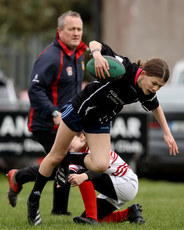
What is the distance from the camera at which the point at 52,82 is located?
678 centimetres

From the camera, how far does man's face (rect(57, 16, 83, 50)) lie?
6820 millimetres

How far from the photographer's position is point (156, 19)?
21.7m

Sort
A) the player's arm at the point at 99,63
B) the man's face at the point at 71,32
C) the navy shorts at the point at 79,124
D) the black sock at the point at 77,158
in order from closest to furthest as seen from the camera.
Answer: the player's arm at the point at 99,63 → the navy shorts at the point at 79,124 → the black sock at the point at 77,158 → the man's face at the point at 71,32

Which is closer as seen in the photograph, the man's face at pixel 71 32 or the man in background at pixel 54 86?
the man in background at pixel 54 86

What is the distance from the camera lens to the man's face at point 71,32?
22.4 feet

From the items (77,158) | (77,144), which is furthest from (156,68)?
(77,144)

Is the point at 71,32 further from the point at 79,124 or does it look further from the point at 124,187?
the point at 124,187

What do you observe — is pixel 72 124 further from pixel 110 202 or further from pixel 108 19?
pixel 108 19

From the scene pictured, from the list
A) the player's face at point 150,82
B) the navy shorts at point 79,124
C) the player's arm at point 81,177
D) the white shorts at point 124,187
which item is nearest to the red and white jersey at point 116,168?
the white shorts at point 124,187

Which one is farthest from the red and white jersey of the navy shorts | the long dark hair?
the long dark hair

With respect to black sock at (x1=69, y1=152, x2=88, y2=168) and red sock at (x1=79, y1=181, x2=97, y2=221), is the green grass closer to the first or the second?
red sock at (x1=79, y1=181, x2=97, y2=221)

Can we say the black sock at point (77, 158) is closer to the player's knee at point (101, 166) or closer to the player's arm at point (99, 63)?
the player's knee at point (101, 166)

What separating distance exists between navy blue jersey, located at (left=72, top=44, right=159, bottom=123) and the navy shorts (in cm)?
4

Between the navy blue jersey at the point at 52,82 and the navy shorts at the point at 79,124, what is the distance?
82 centimetres
